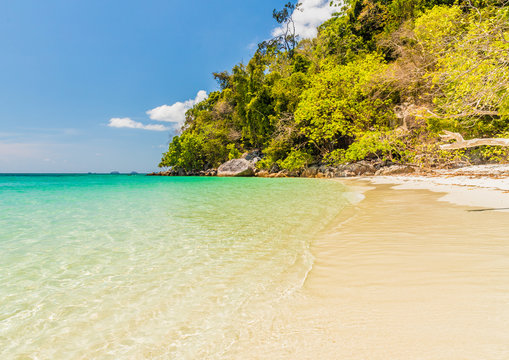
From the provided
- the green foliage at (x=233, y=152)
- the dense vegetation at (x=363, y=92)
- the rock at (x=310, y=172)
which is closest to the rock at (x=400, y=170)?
the dense vegetation at (x=363, y=92)

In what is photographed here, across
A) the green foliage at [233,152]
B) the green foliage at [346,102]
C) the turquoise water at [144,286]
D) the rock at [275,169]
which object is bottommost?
the turquoise water at [144,286]

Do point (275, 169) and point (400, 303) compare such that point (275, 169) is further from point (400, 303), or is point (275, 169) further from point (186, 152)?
point (400, 303)

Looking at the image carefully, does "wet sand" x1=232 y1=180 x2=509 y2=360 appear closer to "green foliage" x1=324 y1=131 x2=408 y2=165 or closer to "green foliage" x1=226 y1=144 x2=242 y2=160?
"green foliage" x1=324 y1=131 x2=408 y2=165

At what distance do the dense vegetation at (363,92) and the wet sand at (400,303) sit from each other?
9177 millimetres

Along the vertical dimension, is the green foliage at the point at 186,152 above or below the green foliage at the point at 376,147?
above

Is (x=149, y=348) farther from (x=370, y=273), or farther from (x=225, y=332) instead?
(x=370, y=273)

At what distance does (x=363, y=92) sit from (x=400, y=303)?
23.3 metres

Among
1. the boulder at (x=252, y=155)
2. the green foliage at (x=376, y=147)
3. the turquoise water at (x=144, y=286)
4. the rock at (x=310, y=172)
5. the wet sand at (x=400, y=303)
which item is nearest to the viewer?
the wet sand at (x=400, y=303)

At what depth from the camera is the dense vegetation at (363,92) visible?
49.9 feet

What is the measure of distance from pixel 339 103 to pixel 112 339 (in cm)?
2426

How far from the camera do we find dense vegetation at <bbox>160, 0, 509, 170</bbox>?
599 inches

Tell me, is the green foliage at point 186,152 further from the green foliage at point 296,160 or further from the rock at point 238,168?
the green foliage at point 296,160

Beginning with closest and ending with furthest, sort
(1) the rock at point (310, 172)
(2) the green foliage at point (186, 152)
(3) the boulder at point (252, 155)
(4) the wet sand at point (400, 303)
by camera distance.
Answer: (4) the wet sand at point (400, 303) → (1) the rock at point (310, 172) → (3) the boulder at point (252, 155) → (2) the green foliage at point (186, 152)

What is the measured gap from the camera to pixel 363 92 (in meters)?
22.0
